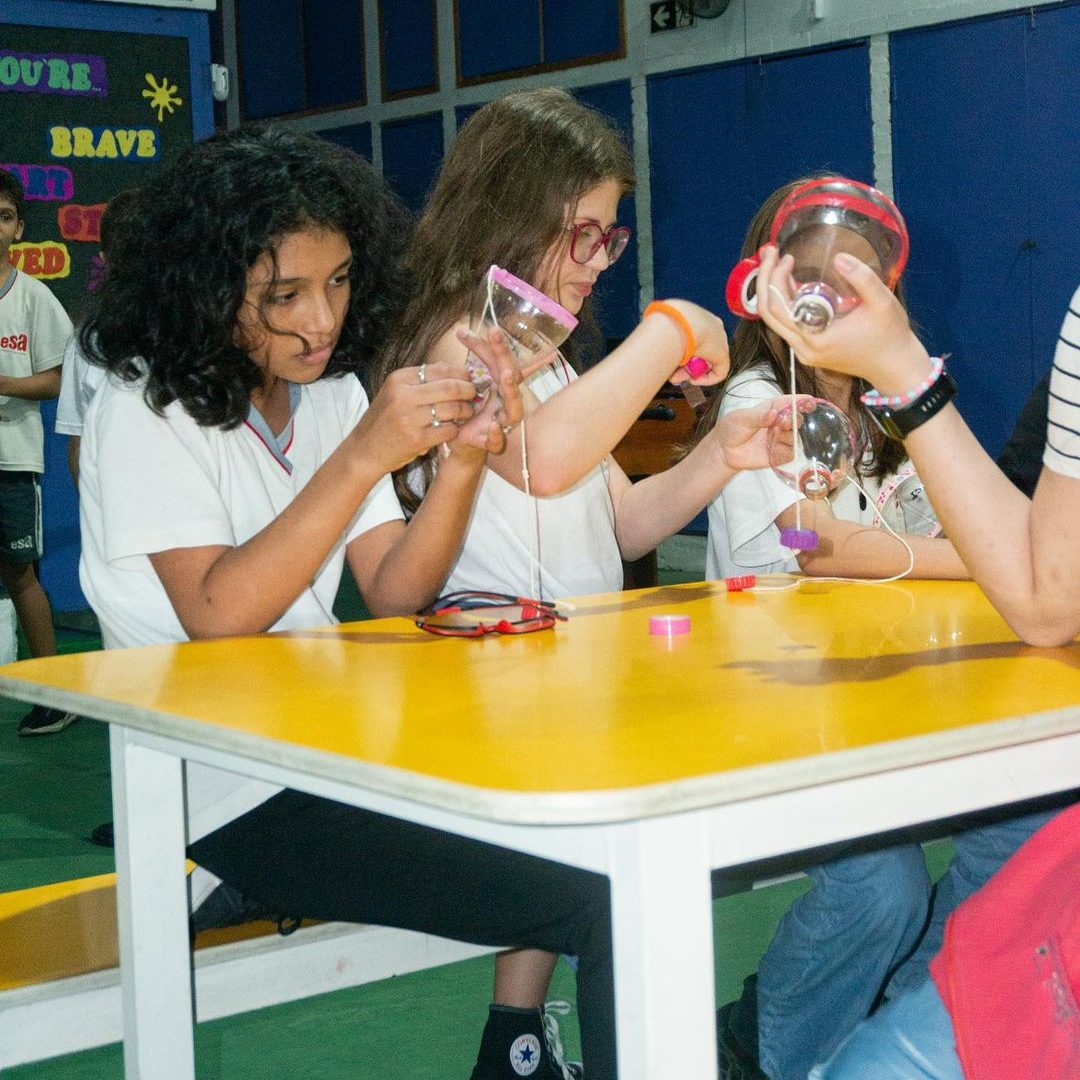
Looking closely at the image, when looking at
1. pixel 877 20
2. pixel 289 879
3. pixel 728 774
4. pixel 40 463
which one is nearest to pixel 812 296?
pixel 728 774

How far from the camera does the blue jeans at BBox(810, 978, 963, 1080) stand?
0.97 meters

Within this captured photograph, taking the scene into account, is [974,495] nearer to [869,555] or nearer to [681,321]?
[681,321]

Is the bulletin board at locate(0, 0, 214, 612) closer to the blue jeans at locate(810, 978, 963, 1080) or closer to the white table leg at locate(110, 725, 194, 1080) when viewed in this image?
the white table leg at locate(110, 725, 194, 1080)

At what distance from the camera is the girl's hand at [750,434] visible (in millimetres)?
1792

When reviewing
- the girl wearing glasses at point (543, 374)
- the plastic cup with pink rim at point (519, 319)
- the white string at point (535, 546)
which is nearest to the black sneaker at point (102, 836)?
the girl wearing glasses at point (543, 374)

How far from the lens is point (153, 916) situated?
1.38 m

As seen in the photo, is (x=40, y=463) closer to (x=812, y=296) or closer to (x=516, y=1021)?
(x=516, y=1021)

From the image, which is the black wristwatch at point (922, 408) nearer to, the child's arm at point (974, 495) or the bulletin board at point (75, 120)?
the child's arm at point (974, 495)

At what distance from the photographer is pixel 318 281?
178cm

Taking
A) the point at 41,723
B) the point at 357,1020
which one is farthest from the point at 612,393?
the point at 41,723

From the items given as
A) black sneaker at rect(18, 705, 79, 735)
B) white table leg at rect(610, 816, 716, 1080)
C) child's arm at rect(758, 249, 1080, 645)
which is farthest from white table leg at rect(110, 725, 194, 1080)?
black sneaker at rect(18, 705, 79, 735)

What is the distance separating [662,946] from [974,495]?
557mm

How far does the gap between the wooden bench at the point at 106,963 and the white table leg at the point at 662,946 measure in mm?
751

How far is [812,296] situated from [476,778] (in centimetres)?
53
